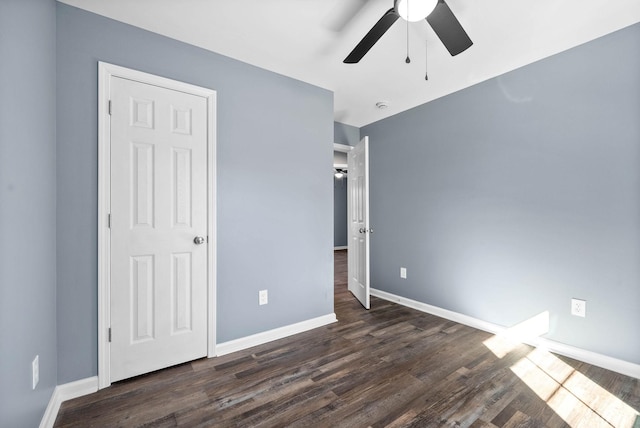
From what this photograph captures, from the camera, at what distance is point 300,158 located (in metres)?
2.80

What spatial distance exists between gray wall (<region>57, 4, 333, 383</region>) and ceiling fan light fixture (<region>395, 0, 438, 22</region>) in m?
1.41

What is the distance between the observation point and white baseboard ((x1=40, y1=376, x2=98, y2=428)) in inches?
60.1

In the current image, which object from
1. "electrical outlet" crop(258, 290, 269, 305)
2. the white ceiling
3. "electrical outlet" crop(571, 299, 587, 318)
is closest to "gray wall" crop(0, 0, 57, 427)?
the white ceiling

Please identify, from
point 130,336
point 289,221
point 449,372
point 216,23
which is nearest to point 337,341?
point 449,372

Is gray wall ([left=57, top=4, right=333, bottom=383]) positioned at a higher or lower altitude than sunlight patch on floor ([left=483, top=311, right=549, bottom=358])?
higher

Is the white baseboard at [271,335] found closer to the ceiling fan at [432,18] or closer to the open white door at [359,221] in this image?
the open white door at [359,221]

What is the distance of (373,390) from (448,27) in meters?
2.23

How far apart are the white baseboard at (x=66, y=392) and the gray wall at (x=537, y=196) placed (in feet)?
10.2

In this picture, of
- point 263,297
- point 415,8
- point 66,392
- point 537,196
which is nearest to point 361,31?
point 415,8

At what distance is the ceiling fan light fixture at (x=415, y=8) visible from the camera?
1.45 m

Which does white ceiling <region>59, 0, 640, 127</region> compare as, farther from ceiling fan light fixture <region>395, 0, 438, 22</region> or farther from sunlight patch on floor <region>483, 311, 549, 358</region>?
sunlight patch on floor <region>483, 311, 549, 358</region>

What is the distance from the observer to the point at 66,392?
5.64 ft

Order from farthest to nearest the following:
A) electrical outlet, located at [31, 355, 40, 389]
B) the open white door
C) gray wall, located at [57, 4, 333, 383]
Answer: the open white door → gray wall, located at [57, 4, 333, 383] → electrical outlet, located at [31, 355, 40, 389]

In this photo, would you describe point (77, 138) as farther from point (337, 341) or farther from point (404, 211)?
point (404, 211)
